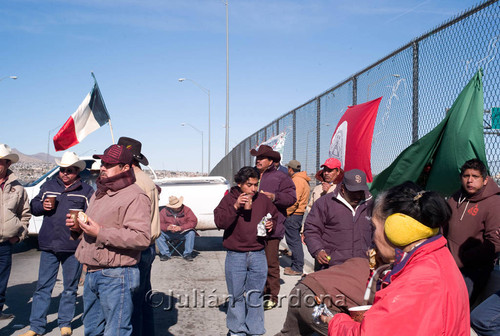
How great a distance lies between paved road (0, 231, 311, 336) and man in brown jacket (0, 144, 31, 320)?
79 cm

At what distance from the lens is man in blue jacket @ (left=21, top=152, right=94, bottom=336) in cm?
547

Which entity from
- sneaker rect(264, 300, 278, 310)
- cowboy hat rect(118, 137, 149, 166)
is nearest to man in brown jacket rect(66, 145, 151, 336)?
cowboy hat rect(118, 137, 149, 166)

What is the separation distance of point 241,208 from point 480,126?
8.63 feet

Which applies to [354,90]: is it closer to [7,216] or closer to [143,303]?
[143,303]

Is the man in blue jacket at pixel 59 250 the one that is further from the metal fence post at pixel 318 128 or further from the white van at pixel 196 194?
the metal fence post at pixel 318 128

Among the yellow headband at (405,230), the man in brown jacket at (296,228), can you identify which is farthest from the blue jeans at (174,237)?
the yellow headband at (405,230)

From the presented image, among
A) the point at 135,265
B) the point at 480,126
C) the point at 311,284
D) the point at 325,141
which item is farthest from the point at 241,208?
the point at 325,141

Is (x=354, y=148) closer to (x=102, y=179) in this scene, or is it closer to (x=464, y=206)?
(x=464, y=206)

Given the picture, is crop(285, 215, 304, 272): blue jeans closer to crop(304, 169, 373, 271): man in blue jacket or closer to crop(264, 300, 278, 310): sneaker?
crop(264, 300, 278, 310): sneaker

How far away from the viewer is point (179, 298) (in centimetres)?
716

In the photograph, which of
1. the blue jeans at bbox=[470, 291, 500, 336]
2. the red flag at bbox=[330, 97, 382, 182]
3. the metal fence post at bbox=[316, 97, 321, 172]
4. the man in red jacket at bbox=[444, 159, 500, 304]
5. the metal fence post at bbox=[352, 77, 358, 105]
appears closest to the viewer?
the blue jeans at bbox=[470, 291, 500, 336]

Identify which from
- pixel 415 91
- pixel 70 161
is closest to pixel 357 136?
pixel 415 91

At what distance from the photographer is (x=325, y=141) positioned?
1047 centimetres

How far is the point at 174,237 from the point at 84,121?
131 inches
